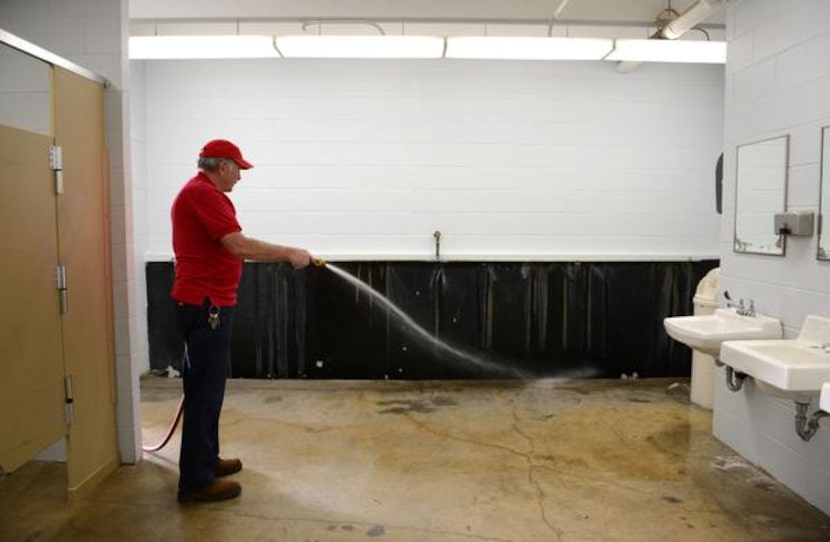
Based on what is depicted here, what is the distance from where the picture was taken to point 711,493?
2.81m

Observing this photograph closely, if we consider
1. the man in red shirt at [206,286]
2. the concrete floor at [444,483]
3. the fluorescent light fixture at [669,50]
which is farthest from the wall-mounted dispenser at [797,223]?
the man in red shirt at [206,286]

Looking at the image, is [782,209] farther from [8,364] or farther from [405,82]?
[8,364]

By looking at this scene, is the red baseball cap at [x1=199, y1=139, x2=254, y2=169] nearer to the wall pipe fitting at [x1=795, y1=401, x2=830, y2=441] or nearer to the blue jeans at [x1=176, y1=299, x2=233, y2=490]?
the blue jeans at [x1=176, y1=299, x2=233, y2=490]

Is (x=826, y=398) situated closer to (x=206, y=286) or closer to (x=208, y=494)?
(x=206, y=286)

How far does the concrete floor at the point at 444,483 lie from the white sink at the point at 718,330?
0.75 m

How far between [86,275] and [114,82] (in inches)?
41.2

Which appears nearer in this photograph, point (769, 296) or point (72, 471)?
point (72, 471)

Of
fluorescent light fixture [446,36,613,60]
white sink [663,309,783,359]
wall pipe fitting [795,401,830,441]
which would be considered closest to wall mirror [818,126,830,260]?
white sink [663,309,783,359]

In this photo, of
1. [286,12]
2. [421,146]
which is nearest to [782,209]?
[421,146]

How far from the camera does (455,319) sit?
15.6ft

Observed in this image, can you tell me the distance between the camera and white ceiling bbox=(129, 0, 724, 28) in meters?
3.66

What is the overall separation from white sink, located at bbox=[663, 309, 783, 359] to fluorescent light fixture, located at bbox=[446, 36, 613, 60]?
6.18 ft

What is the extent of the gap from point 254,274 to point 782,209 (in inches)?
150

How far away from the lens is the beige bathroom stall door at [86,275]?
260 centimetres
